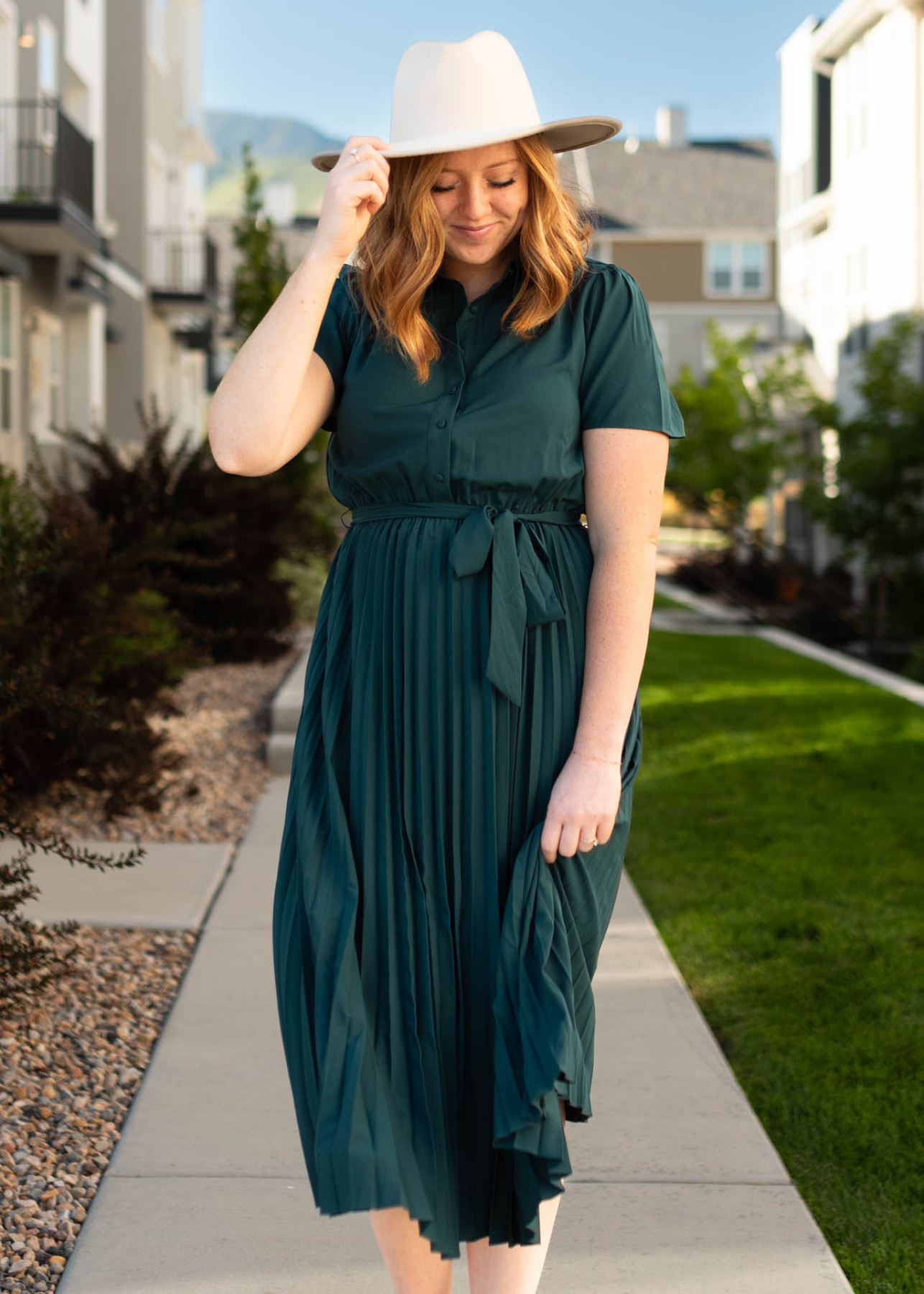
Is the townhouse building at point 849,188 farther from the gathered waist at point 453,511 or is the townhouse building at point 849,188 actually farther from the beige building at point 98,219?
the gathered waist at point 453,511

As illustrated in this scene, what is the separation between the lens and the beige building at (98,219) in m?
14.4

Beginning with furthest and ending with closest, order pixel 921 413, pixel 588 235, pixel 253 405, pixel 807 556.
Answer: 1. pixel 807 556
2. pixel 921 413
3. pixel 588 235
4. pixel 253 405

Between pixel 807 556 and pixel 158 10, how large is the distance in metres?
15.7

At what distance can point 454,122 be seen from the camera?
1904mm

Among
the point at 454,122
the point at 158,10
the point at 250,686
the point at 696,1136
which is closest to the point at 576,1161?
the point at 696,1136

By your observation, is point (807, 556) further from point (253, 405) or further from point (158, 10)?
point (253, 405)

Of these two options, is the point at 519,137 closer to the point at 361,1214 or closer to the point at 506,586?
the point at 506,586

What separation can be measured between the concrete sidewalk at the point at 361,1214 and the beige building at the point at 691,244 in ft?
139

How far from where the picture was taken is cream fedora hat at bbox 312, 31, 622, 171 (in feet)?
6.16

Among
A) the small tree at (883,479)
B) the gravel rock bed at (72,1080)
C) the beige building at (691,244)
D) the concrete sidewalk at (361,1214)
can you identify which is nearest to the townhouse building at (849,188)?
the small tree at (883,479)

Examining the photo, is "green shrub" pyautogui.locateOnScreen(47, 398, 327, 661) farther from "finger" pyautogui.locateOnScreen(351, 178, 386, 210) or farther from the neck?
"finger" pyautogui.locateOnScreen(351, 178, 386, 210)

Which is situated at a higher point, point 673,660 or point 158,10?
point 158,10

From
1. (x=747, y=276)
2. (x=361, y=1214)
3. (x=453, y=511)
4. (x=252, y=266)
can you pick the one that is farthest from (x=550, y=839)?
(x=747, y=276)

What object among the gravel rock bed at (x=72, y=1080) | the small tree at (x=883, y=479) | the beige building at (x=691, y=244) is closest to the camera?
the gravel rock bed at (x=72, y=1080)
